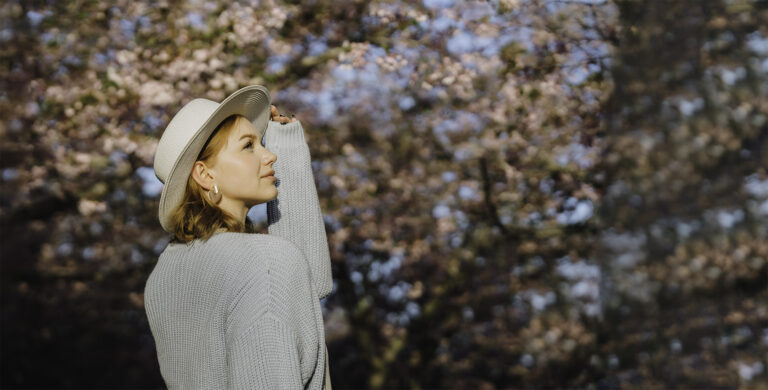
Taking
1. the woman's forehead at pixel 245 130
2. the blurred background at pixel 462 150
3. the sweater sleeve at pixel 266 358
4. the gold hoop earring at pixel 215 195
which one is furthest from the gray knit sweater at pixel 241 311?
the blurred background at pixel 462 150

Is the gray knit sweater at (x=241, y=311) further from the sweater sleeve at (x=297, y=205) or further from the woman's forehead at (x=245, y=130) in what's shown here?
the woman's forehead at (x=245, y=130)

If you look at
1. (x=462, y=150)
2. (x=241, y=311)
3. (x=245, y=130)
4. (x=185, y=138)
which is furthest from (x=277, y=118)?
(x=462, y=150)

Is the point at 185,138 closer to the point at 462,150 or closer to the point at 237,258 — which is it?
the point at 237,258

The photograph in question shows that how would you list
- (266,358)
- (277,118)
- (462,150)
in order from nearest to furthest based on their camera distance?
1. (266,358)
2. (277,118)
3. (462,150)

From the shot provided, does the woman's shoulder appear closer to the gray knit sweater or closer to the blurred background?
the gray knit sweater

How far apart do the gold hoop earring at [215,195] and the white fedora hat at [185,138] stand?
2.3 inches

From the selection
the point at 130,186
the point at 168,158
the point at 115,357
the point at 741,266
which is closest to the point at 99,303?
the point at 115,357

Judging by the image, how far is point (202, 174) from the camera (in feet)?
5.82

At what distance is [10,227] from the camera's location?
659 centimetres

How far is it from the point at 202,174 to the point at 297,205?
24 cm

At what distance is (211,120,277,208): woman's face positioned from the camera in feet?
5.78

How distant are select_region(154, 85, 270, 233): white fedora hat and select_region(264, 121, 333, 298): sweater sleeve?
0.53 ft

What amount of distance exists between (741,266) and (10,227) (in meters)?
5.76

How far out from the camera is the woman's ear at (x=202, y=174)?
177 centimetres
